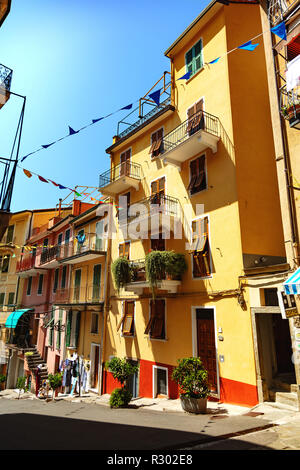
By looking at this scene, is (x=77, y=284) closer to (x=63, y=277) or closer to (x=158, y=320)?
(x=63, y=277)

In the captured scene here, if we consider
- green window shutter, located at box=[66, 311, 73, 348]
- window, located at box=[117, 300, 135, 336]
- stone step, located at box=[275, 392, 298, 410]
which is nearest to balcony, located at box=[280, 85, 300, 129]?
stone step, located at box=[275, 392, 298, 410]

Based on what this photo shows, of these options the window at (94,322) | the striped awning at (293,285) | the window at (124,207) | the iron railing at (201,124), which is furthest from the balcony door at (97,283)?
the striped awning at (293,285)

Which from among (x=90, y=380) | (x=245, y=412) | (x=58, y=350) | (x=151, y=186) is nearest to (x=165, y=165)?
(x=151, y=186)

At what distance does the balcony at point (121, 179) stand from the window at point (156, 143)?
1.49 meters

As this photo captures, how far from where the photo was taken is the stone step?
28.3ft

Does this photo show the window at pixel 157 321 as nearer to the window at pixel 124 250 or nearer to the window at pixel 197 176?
the window at pixel 124 250

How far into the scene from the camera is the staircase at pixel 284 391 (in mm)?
8750

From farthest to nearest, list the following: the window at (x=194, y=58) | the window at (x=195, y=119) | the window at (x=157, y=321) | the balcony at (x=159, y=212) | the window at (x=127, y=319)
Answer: the window at (x=127, y=319)
the window at (x=194, y=58)
the balcony at (x=159, y=212)
the window at (x=157, y=321)
the window at (x=195, y=119)

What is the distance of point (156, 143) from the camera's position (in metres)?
16.6

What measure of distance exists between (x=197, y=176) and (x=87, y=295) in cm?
1168

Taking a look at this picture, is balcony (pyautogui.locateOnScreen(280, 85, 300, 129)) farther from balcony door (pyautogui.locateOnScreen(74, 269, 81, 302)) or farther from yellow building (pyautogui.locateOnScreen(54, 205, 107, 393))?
balcony door (pyautogui.locateOnScreen(74, 269, 81, 302))

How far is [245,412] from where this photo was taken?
28.8ft

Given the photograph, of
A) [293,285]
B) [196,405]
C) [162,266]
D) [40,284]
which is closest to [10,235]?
[40,284]

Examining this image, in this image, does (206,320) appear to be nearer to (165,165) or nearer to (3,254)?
(165,165)
